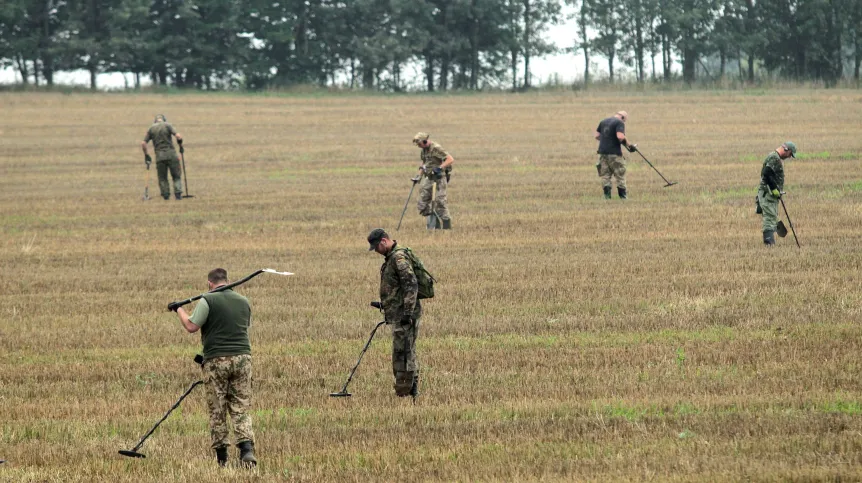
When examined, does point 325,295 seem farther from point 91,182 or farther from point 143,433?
point 91,182

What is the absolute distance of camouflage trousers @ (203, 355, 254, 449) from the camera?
365 inches

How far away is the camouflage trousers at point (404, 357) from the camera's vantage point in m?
11.1

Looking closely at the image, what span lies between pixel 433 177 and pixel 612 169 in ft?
18.3

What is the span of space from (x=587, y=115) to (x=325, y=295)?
33.1 metres

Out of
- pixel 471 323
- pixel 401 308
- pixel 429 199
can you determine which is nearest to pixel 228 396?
pixel 401 308

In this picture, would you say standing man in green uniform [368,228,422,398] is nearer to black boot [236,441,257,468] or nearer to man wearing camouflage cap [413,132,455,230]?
black boot [236,441,257,468]

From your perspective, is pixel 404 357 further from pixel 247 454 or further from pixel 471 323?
pixel 471 323

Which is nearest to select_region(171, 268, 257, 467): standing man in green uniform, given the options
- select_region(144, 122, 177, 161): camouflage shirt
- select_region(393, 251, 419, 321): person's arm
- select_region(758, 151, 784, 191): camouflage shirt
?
select_region(393, 251, 419, 321): person's arm

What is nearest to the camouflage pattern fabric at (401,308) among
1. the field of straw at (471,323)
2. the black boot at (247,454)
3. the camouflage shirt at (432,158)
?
the field of straw at (471,323)

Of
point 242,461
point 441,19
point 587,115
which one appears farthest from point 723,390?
point 441,19

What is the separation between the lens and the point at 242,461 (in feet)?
30.4

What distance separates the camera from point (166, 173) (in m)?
27.9

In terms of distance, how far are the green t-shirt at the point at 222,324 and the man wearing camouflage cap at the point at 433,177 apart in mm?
11208

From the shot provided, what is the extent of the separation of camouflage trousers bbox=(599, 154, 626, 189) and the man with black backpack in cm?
1439
